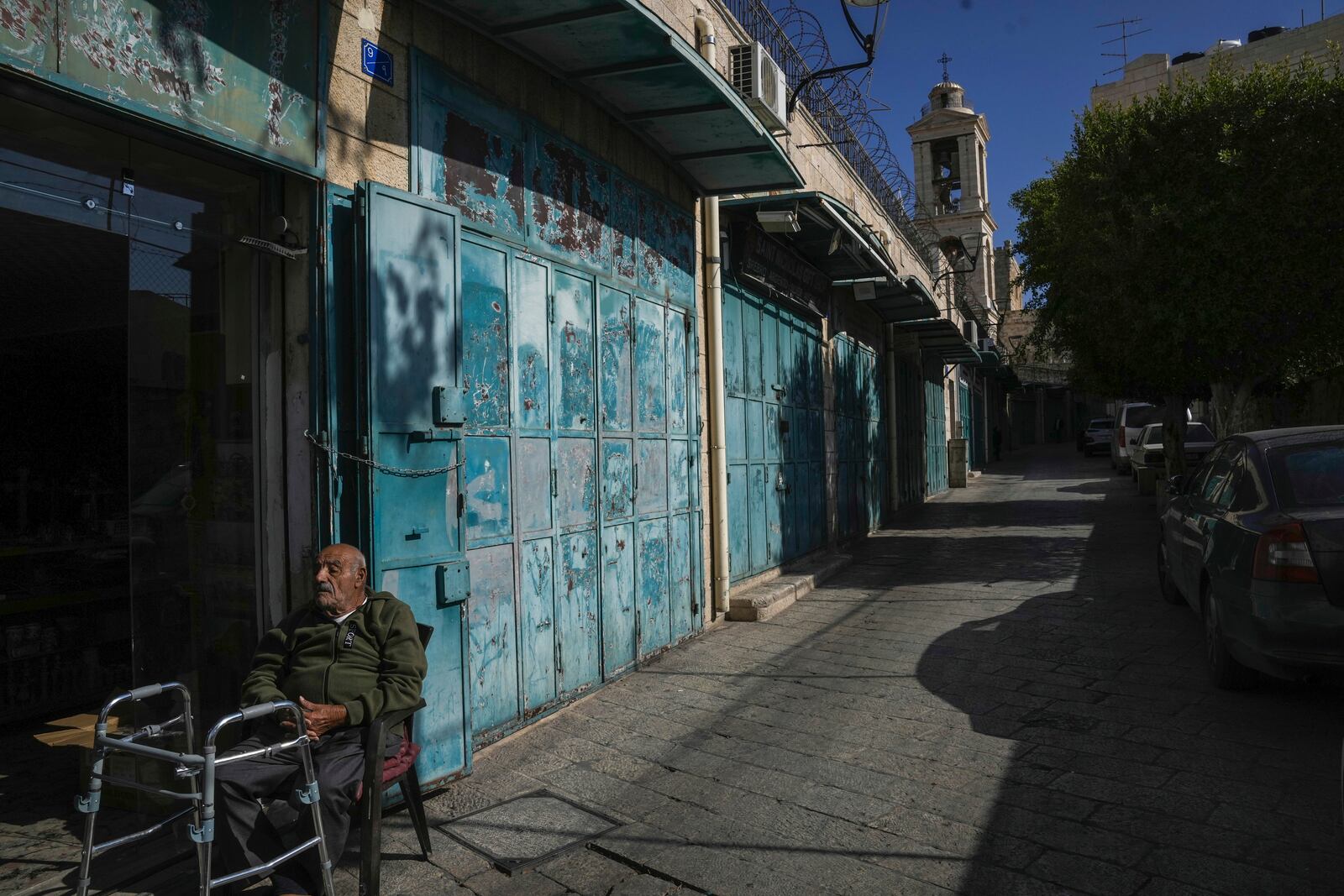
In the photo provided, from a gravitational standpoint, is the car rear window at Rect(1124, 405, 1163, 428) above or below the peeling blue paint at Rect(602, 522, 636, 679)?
above

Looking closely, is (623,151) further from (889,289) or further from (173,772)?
(889,289)

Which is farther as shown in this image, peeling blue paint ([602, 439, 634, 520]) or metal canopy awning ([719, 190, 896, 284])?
metal canopy awning ([719, 190, 896, 284])

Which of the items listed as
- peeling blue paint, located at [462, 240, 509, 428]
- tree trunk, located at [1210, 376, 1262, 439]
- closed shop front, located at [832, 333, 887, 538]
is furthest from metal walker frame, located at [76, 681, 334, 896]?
tree trunk, located at [1210, 376, 1262, 439]

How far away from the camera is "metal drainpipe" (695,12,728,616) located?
25.7 feet

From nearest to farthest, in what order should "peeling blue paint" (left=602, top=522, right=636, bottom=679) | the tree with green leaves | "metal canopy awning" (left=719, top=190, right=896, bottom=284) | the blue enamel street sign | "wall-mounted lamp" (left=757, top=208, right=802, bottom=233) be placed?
the blue enamel street sign, "peeling blue paint" (left=602, top=522, right=636, bottom=679), "wall-mounted lamp" (left=757, top=208, right=802, bottom=233), "metal canopy awning" (left=719, top=190, right=896, bottom=284), the tree with green leaves

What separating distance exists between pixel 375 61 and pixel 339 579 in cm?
254

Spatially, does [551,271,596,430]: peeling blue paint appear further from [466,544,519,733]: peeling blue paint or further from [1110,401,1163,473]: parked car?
[1110,401,1163,473]: parked car

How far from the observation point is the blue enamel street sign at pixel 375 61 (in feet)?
13.8

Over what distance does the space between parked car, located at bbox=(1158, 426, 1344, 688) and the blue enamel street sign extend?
5054 mm

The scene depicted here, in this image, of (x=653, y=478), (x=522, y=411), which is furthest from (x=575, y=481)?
(x=653, y=478)

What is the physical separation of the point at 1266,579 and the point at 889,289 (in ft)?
30.8

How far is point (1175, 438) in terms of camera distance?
49.7 feet

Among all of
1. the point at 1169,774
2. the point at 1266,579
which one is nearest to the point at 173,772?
the point at 1169,774

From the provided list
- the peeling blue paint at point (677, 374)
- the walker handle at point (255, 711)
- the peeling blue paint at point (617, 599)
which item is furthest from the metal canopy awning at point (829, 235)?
the walker handle at point (255, 711)
